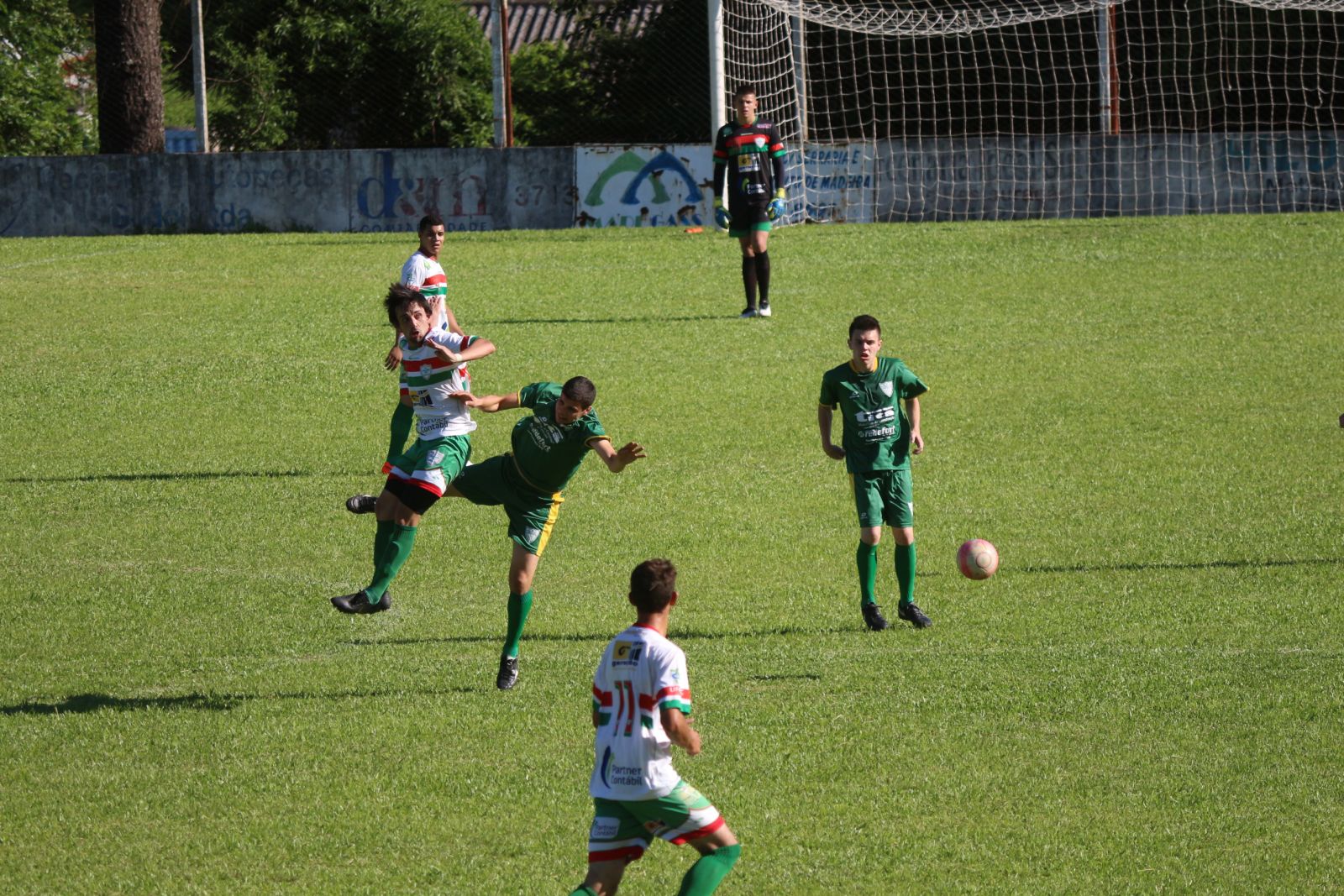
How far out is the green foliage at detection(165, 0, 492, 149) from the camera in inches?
1567

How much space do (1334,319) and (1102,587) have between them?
11350 mm

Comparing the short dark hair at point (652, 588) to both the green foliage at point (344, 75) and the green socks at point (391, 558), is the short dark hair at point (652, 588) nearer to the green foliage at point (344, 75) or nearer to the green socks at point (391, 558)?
the green socks at point (391, 558)

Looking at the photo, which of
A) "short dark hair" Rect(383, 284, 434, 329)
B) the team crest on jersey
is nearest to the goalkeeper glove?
"short dark hair" Rect(383, 284, 434, 329)

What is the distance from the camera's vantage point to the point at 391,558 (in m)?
10.2

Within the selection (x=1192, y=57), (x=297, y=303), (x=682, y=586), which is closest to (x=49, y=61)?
(x=297, y=303)

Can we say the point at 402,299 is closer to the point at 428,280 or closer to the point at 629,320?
the point at 428,280

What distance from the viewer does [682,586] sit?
1231cm

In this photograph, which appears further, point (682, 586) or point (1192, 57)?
point (1192, 57)

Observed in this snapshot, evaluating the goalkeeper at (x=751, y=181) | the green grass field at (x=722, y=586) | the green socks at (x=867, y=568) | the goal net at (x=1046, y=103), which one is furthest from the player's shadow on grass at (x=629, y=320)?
the green socks at (x=867, y=568)

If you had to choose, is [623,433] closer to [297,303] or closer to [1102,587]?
[1102,587]

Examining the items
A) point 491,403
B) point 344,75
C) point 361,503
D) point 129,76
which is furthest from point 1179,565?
point 344,75

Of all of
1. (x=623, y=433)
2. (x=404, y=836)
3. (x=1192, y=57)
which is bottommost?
(x=404, y=836)

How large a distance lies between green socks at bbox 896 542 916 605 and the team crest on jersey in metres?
5.02

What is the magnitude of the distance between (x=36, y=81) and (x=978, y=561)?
39466 millimetres
